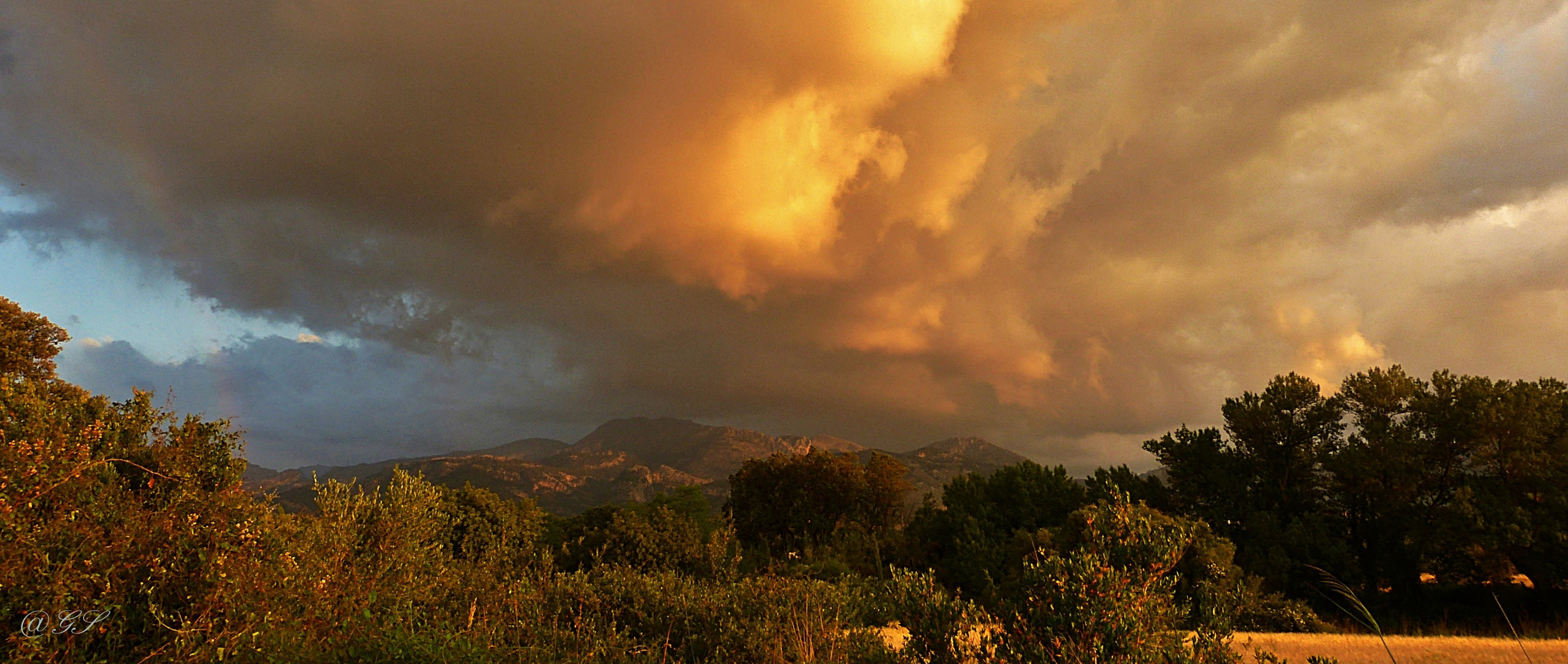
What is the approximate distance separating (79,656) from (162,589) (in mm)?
949

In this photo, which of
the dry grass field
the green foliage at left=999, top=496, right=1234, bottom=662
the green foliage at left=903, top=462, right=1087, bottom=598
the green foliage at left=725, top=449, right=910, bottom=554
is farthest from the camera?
the green foliage at left=725, top=449, right=910, bottom=554

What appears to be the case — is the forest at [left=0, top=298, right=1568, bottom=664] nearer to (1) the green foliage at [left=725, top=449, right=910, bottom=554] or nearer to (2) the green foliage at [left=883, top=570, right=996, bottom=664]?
(2) the green foliage at [left=883, top=570, right=996, bottom=664]

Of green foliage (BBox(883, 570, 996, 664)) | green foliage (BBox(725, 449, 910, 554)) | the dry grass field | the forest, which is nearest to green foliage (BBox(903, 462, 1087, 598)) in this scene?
the forest

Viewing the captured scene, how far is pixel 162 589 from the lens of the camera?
27.9 ft

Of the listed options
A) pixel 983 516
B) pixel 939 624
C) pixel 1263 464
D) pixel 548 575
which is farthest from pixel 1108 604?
pixel 1263 464

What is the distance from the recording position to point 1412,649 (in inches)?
853

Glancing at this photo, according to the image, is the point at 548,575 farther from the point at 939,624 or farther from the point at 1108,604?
the point at 1108,604

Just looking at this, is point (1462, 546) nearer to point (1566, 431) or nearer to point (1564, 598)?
point (1564, 598)

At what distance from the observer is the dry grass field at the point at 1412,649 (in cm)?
1880

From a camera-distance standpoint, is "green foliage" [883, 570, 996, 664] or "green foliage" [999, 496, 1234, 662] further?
"green foliage" [883, 570, 996, 664]

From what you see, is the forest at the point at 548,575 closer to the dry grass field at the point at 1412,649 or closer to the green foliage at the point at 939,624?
the green foliage at the point at 939,624

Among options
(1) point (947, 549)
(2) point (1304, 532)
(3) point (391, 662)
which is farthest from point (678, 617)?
(2) point (1304, 532)

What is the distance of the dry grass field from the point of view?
18.8m

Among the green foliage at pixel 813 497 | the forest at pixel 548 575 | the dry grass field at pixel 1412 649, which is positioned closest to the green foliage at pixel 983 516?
the forest at pixel 548 575
